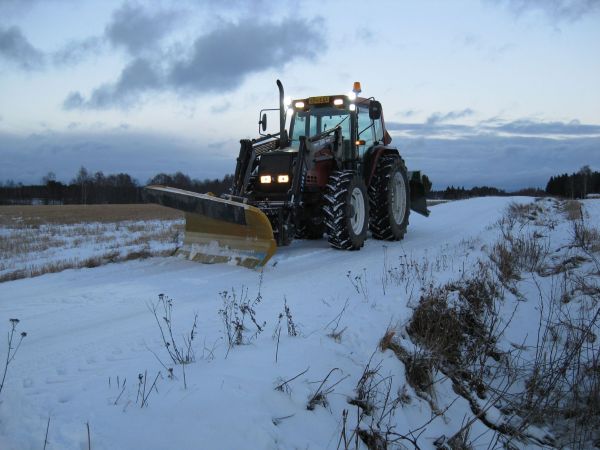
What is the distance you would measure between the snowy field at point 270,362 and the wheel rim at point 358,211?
7.49ft

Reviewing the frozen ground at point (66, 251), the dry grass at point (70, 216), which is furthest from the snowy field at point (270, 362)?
the dry grass at point (70, 216)

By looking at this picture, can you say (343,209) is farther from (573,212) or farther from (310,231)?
(573,212)

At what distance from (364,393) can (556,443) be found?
1.32m

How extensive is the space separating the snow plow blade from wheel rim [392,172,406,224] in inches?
170

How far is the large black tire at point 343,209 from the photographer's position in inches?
320

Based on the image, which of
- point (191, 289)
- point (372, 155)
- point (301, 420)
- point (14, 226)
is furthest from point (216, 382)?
point (14, 226)

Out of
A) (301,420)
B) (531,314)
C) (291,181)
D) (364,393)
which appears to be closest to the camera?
(301,420)

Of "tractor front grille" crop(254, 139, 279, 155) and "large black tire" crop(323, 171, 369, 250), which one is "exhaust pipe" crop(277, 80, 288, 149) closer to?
"tractor front grille" crop(254, 139, 279, 155)

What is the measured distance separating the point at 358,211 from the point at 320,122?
1.88m

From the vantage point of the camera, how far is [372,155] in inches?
387

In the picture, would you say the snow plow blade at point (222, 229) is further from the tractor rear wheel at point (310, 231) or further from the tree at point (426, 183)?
the tree at point (426, 183)

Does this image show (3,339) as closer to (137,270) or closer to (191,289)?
(191,289)

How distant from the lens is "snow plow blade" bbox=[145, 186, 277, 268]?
692 centimetres

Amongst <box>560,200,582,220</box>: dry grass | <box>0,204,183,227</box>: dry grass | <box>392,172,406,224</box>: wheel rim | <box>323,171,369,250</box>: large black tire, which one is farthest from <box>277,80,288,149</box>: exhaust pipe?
<box>0,204,183,227</box>: dry grass
